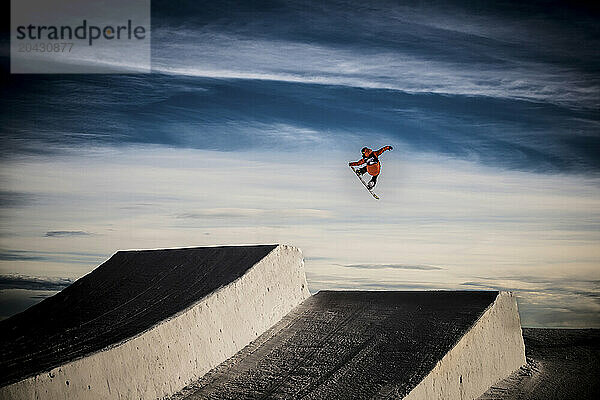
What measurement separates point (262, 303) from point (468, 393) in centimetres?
258

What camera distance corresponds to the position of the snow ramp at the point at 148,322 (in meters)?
5.88

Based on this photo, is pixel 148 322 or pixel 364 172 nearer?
pixel 148 322

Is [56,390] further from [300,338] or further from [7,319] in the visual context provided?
[7,319]

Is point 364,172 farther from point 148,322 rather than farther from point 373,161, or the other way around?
point 148,322

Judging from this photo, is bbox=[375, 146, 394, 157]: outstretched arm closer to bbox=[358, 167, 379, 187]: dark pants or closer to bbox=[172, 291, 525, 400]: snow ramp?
bbox=[358, 167, 379, 187]: dark pants

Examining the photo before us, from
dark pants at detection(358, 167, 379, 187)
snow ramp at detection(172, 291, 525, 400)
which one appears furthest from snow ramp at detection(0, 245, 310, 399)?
dark pants at detection(358, 167, 379, 187)

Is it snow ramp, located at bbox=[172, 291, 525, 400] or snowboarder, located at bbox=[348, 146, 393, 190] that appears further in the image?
snowboarder, located at bbox=[348, 146, 393, 190]

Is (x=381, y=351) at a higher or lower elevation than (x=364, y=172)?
lower

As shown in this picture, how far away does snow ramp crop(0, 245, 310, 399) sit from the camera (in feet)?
19.3

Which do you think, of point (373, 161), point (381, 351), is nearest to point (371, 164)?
point (373, 161)

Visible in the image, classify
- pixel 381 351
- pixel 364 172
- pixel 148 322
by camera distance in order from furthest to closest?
pixel 364 172 < pixel 148 322 < pixel 381 351

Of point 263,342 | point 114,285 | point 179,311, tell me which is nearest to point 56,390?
point 179,311

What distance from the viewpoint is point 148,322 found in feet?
22.9

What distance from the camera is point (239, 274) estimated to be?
8039mm
